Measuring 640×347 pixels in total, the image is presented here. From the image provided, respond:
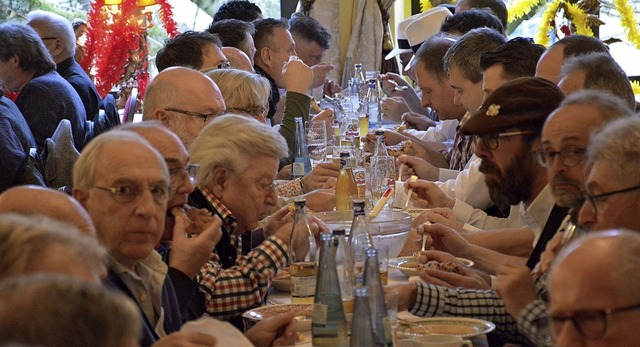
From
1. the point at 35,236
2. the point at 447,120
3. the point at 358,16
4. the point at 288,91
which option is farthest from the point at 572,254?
the point at 358,16

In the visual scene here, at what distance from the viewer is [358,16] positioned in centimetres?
942

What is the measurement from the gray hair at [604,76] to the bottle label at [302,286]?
128 cm

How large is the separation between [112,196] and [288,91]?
3.31 m


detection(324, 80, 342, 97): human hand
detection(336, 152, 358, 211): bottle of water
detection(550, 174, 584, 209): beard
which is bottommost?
detection(324, 80, 342, 97): human hand

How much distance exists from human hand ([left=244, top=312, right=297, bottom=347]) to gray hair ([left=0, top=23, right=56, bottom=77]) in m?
4.34

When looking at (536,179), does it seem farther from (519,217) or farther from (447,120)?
(447,120)

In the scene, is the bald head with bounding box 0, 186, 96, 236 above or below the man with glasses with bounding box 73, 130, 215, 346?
above

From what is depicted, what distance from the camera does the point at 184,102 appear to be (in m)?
3.82

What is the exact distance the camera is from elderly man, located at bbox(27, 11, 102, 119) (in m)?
6.92

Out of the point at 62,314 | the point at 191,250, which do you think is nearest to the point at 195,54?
the point at 191,250

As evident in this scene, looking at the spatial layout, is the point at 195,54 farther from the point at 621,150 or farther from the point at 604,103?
the point at 621,150

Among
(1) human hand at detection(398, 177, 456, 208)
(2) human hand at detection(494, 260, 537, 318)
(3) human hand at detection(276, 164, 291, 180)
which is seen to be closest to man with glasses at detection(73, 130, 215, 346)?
(2) human hand at detection(494, 260, 537, 318)

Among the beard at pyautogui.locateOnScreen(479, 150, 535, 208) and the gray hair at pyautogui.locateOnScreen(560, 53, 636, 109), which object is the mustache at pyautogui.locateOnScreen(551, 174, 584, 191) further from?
the gray hair at pyautogui.locateOnScreen(560, 53, 636, 109)

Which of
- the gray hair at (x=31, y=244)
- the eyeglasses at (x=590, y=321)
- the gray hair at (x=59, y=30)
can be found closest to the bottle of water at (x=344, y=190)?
the eyeglasses at (x=590, y=321)
